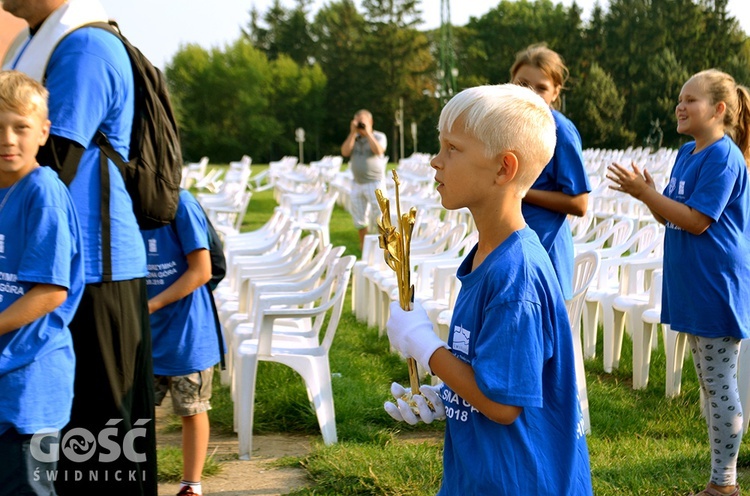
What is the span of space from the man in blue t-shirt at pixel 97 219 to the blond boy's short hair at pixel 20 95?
0.43 feet

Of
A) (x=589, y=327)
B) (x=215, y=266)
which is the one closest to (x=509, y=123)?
(x=215, y=266)

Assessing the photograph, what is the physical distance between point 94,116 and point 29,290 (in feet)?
1.87

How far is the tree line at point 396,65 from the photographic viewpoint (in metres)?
67.6

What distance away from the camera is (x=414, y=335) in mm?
2002

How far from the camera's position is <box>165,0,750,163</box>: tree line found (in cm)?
6756

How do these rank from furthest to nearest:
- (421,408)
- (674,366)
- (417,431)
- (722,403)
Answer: (674,366) → (417,431) → (722,403) → (421,408)

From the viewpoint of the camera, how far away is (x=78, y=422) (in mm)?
2891

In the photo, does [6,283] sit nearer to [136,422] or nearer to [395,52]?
[136,422]

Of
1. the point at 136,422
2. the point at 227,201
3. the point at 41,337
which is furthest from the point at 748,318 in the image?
the point at 227,201

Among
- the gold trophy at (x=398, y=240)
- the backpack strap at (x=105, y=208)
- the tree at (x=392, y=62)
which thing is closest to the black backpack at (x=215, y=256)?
the backpack strap at (x=105, y=208)

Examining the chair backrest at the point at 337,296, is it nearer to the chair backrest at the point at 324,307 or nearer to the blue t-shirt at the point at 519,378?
the chair backrest at the point at 324,307

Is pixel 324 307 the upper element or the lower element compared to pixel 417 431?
upper

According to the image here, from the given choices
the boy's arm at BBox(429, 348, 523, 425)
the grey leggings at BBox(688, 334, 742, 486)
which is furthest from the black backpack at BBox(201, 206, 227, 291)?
the boy's arm at BBox(429, 348, 523, 425)

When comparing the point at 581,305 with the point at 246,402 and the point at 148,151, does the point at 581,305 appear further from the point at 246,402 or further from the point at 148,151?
the point at 148,151
